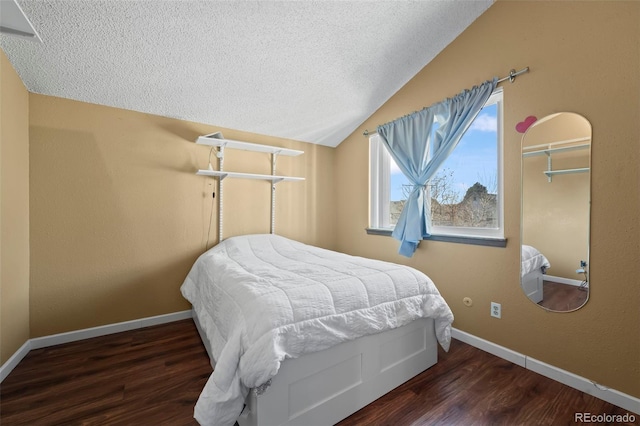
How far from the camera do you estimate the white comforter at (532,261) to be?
1.86 metres

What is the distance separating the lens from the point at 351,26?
2.08m

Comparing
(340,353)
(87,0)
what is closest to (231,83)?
(87,0)

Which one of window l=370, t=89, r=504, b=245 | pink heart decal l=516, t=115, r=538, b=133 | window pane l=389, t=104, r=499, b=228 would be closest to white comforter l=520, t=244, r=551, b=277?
window l=370, t=89, r=504, b=245

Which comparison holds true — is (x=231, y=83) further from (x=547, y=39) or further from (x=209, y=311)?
(x=547, y=39)

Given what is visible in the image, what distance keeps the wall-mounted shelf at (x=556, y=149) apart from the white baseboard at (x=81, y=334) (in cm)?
320

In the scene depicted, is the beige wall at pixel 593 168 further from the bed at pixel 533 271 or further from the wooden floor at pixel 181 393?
the wooden floor at pixel 181 393

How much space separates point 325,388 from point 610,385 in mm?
1629

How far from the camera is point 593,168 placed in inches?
64.3

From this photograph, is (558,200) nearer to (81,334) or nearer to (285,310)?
(285,310)

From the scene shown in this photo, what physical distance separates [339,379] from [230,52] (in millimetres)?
2308

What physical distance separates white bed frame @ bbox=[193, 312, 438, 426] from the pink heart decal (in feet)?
4.98

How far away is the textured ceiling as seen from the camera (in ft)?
5.73

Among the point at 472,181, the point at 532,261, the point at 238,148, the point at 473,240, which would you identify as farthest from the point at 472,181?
the point at 238,148

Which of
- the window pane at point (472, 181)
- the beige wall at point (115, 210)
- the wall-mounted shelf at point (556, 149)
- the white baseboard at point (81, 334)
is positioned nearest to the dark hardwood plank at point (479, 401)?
the window pane at point (472, 181)
